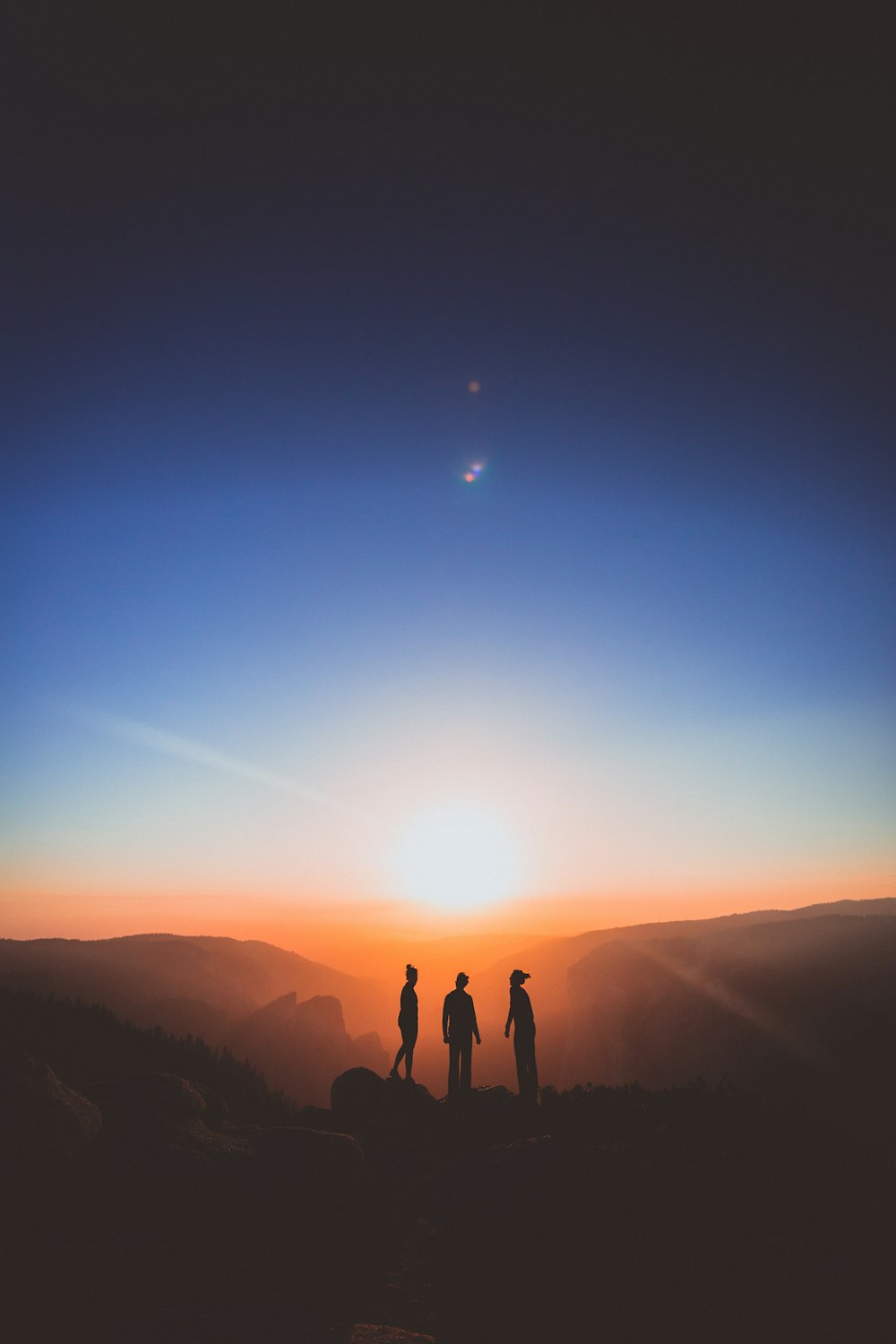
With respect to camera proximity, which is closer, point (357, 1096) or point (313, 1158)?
point (313, 1158)

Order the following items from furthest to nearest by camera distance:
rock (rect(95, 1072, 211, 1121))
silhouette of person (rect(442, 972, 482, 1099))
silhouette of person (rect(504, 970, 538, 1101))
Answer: silhouette of person (rect(442, 972, 482, 1099)), silhouette of person (rect(504, 970, 538, 1101)), rock (rect(95, 1072, 211, 1121))

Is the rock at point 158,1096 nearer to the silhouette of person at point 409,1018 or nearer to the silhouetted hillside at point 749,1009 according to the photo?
the silhouette of person at point 409,1018

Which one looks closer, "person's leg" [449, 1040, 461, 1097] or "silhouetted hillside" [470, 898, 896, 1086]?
"person's leg" [449, 1040, 461, 1097]

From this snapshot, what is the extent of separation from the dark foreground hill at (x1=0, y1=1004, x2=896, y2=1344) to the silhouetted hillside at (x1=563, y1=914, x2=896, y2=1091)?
41735 mm

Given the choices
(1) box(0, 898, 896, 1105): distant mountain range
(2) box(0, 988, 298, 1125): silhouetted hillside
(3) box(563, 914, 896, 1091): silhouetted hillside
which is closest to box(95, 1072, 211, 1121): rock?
(2) box(0, 988, 298, 1125): silhouetted hillside

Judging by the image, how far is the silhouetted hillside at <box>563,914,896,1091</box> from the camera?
4400cm

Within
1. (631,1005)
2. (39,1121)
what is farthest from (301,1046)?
(39,1121)

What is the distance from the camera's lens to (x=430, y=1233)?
7.67 m

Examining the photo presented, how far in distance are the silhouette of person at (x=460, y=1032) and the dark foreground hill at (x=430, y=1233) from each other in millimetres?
2958

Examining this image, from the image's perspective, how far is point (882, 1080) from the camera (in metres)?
37.3

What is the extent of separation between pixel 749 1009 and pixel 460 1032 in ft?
176

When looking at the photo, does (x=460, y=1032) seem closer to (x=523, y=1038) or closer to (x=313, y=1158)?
(x=523, y=1038)

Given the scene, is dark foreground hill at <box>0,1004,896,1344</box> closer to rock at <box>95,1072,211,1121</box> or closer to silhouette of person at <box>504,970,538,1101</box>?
rock at <box>95,1072,211,1121</box>

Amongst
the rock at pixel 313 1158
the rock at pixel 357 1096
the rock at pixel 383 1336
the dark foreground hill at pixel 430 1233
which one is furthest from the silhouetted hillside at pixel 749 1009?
the rock at pixel 383 1336
